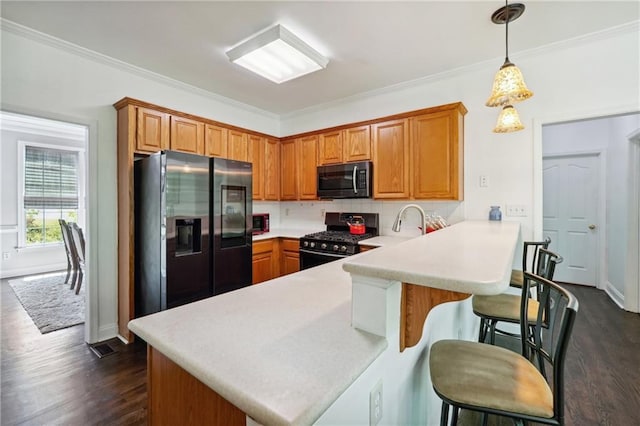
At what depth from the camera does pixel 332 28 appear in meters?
2.26

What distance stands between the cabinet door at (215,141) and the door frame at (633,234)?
15.5 feet

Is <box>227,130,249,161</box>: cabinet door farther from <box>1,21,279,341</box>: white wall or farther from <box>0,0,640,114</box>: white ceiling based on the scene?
<box>1,21,279,341</box>: white wall

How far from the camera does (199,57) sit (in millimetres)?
2703

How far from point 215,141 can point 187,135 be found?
0.34m

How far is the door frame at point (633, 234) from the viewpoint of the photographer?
10.6 feet

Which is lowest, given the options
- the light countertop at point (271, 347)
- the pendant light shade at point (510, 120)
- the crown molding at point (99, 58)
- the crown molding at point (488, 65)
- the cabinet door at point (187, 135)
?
the light countertop at point (271, 347)

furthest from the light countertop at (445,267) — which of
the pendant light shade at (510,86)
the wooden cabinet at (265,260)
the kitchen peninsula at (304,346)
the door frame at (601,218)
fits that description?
the door frame at (601,218)

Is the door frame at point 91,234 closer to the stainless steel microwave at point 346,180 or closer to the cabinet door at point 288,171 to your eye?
the cabinet door at point 288,171

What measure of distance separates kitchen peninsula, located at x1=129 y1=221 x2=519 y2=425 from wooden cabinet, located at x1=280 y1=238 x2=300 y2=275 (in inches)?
97.8

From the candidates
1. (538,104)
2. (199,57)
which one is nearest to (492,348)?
(538,104)

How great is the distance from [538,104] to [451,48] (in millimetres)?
985

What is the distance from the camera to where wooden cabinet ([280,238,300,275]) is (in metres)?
3.63

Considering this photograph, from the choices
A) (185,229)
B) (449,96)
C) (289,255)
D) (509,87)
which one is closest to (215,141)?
(185,229)

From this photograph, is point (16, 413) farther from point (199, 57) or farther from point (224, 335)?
point (199, 57)
